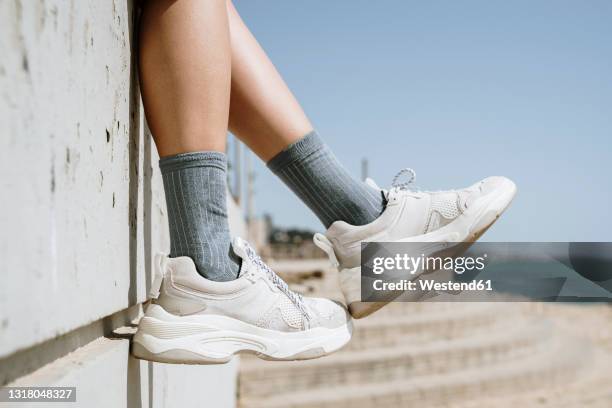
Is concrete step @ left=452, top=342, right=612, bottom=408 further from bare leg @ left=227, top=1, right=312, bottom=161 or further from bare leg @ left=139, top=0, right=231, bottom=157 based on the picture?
bare leg @ left=139, top=0, right=231, bottom=157

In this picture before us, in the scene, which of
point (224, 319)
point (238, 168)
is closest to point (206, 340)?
point (224, 319)

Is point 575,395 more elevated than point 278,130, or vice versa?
point 278,130

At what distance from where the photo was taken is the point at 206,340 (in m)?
1.07

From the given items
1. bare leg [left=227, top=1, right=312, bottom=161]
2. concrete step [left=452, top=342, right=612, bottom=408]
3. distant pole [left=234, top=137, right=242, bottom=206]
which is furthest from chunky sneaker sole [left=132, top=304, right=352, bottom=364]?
distant pole [left=234, top=137, right=242, bottom=206]

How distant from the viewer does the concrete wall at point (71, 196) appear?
0.58m

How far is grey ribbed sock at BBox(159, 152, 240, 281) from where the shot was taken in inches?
41.7

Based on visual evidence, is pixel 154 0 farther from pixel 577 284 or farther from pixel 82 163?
pixel 577 284

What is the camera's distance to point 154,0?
1.05 metres

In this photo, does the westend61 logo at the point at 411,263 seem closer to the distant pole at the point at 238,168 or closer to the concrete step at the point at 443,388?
the concrete step at the point at 443,388

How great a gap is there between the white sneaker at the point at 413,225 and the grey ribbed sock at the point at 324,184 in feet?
0.09

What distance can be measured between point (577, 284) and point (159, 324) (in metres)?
1.50

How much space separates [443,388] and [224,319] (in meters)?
5.04

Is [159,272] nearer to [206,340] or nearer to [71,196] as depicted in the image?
[206,340]

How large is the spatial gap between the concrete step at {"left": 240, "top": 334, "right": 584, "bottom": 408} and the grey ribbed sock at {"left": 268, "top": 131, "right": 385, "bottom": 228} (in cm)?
394
